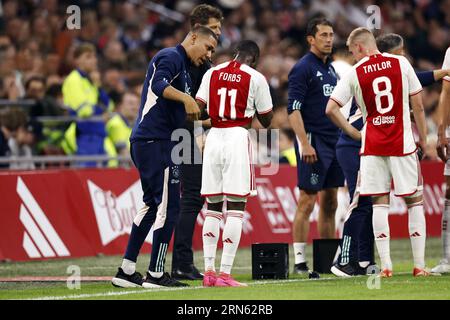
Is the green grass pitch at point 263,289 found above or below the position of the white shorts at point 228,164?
below

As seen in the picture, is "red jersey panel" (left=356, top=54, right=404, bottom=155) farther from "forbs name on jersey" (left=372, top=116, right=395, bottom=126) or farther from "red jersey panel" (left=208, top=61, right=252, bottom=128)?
"red jersey panel" (left=208, top=61, right=252, bottom=128)

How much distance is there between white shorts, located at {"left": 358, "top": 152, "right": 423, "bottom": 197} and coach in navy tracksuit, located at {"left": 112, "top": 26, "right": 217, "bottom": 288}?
1.81 meters

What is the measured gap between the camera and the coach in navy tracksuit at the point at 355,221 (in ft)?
39.9

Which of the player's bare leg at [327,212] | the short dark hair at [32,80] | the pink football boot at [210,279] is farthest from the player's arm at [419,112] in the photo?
the short dark hair at [32,80]

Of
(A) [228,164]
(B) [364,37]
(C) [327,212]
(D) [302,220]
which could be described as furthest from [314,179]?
(A) [228,164]

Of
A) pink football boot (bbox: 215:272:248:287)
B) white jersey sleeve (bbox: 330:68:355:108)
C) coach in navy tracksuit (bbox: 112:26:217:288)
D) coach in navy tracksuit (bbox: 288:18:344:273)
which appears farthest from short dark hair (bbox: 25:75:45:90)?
pink football boot (bbox: 215:272:248:287)

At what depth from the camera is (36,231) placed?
14891mm

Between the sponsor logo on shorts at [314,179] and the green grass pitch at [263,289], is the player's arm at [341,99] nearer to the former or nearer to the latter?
the sponsor logo on shorts at [314,179]

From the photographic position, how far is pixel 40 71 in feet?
62.5

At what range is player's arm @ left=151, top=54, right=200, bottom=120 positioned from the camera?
10.5 meters

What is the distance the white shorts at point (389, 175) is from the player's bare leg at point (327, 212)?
5.70 ft
